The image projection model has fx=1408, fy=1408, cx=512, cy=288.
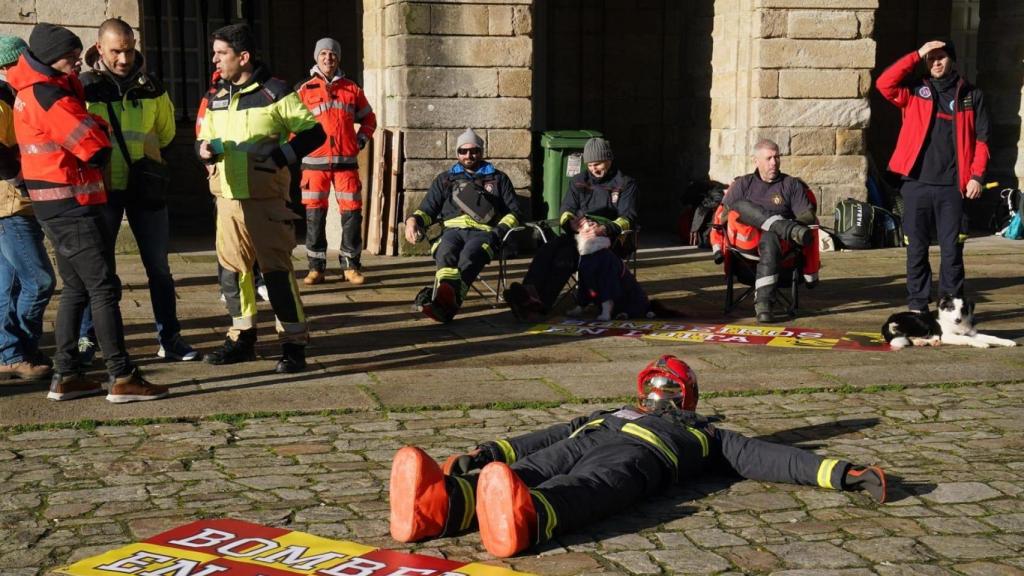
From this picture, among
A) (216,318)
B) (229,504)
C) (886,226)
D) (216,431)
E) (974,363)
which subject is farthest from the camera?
(886,226)

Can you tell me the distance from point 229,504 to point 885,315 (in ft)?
21.7

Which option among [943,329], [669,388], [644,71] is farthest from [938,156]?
[644,71]

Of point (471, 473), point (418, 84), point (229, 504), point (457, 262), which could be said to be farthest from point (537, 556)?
point (418, 84)

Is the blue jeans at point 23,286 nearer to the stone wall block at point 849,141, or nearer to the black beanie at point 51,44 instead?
the black beanie at point 51,44

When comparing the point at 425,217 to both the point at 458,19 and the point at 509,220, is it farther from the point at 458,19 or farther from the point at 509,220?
the point at 458,19

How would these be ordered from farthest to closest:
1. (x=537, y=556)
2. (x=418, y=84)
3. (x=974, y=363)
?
1. (x=418, y=84)
2. (x=974, y=363)
3. (x=537, y=556)

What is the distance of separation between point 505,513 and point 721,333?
518 centimetres

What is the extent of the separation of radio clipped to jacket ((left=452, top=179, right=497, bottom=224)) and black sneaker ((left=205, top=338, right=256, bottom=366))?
2558mm

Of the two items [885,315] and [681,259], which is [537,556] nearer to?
[885,315]

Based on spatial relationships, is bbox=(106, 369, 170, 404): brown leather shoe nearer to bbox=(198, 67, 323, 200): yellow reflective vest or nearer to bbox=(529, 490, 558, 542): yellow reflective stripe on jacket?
bbox=(198, 67, 323, 200): yellow reflective vest

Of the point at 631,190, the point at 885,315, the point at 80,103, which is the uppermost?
the point at 80,103

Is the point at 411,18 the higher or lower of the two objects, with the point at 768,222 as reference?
higher

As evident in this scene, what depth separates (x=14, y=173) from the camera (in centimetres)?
785

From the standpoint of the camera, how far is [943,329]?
947 centimetres
